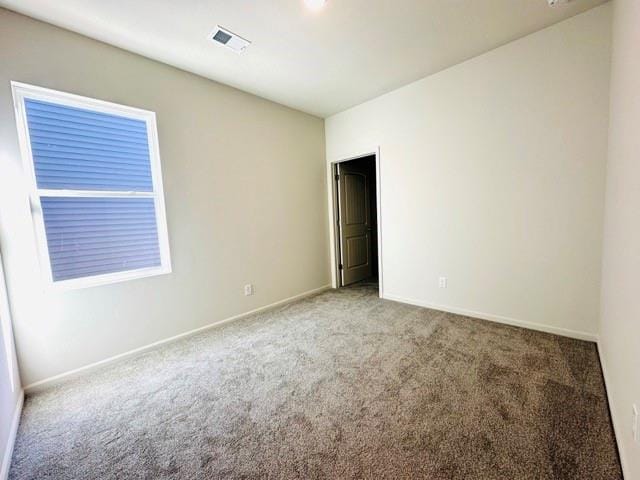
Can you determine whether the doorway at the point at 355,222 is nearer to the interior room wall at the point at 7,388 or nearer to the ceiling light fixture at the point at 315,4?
the ceiling light fixture at the point at 315,4

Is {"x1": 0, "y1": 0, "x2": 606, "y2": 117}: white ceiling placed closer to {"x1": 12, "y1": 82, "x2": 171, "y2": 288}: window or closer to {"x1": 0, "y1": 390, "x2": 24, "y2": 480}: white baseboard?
{"x1": 12, "y1": 82, "x2": 171, "y2": 288}: window

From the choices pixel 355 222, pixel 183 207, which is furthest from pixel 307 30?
pixel 355 222

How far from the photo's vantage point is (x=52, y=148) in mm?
2090

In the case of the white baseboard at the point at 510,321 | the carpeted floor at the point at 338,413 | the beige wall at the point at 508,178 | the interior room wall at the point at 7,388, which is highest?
the beige wall at the point at 508,178

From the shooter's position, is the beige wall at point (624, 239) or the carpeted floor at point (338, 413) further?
the carpeted floor at point (338, 413)

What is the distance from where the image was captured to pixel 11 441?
Result: 1477 mm

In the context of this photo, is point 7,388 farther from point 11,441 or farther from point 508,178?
point 508,178

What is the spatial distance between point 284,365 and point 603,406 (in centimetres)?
209

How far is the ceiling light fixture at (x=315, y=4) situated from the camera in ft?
6.18

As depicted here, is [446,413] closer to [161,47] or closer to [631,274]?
[631,274]

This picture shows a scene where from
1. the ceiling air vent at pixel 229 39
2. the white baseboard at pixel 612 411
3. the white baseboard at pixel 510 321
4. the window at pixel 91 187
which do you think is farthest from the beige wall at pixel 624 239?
the window at pixel 91 187

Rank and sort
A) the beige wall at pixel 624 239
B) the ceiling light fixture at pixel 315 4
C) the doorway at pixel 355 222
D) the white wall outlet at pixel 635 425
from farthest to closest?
the doorway at pixel 355 222 → the ceiling light fixture at pixel 315 4 → the beige wall at pixel 624 239 → the white wall outlet at pixel 635 425

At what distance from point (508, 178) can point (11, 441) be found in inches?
164

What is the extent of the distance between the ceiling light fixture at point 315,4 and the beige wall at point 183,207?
0.94 meters
